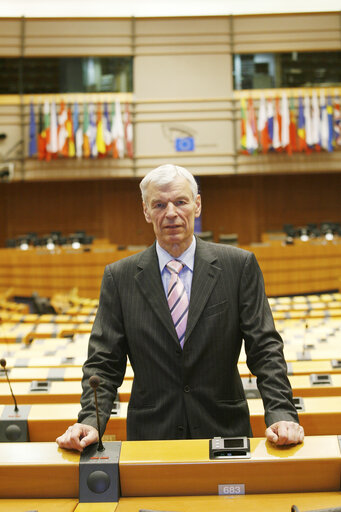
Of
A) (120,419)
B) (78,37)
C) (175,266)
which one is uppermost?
(78,37)

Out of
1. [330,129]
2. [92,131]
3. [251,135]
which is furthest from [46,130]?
[330,129]

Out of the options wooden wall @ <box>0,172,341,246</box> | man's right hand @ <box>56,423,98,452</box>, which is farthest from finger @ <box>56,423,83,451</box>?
wooden wall @ <box>0,172,341,246</box>

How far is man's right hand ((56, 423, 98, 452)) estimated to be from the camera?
5.14ft

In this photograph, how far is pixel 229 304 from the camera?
196 cm

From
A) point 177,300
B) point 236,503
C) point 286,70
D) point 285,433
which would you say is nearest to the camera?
point 236,503

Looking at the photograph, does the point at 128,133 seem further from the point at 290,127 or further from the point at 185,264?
the point at 185,264

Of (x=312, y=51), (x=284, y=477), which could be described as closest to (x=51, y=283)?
(x=312, y=51)

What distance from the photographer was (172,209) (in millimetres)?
1876

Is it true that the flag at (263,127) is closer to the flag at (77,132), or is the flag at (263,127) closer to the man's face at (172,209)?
the flag at (77,132)

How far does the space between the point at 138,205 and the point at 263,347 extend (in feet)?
47.7

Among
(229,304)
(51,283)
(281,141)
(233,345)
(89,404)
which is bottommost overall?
(51,283)

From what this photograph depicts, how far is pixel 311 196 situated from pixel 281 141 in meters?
2.83

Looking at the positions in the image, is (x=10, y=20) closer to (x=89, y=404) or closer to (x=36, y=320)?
(x=36, y=320)

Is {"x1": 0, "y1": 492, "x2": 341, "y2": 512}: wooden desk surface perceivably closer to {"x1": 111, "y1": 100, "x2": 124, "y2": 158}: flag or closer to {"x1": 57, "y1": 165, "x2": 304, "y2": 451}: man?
{"x1": 57, "y1": 165, "x2": 304, "y2": 451}: man
